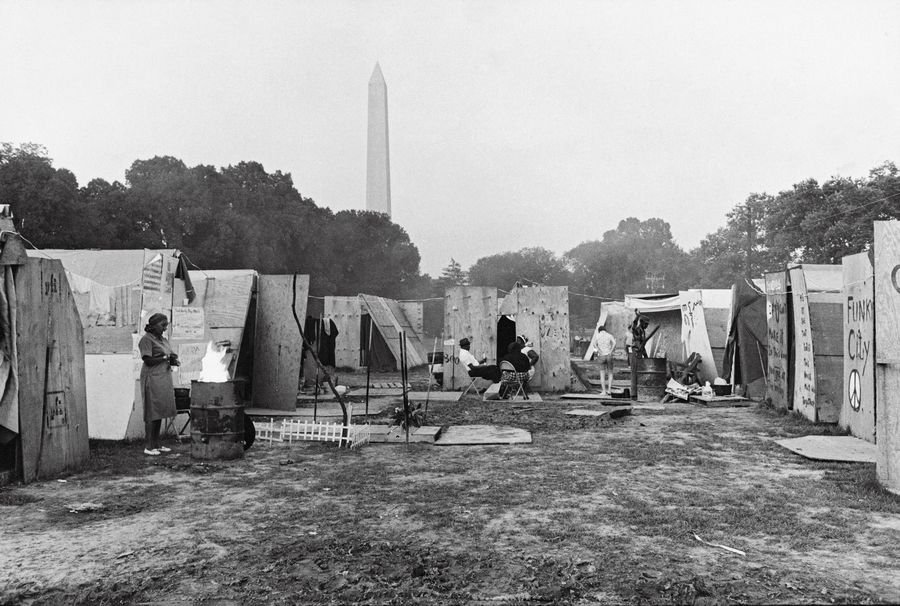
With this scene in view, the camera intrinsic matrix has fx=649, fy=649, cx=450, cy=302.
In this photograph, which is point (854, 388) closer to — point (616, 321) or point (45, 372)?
point (45, 372)

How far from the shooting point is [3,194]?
983 inches

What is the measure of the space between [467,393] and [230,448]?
839 centimetres

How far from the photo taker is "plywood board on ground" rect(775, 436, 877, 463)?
739cm

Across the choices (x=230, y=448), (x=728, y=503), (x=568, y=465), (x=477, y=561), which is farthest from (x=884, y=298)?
(x=230, y=448)

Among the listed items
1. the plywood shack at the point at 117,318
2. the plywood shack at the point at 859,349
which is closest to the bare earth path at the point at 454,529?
Result: the plywood shack at the point at 117,318

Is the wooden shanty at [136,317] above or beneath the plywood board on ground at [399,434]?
above

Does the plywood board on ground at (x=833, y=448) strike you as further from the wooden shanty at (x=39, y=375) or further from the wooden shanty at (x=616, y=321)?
the wooden shanty at (x=616, y=321)

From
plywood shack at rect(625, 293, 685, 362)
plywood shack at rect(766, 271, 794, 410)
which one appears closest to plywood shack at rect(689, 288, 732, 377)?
plywood shack at rect(625, 293, 685, 362)

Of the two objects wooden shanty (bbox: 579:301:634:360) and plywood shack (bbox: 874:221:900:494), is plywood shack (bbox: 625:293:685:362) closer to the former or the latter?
wooden shanty (bbox: 579:301:634:360)

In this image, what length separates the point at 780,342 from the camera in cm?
1192

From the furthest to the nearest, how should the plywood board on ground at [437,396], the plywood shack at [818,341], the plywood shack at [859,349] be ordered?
1. the plywood board on ground at [437,396]
2. the plywood shack at [818,341]
3. the plywood shack at [859,349]

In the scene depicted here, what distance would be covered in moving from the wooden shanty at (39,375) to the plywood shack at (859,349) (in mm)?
9517

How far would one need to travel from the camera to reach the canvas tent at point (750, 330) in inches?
558

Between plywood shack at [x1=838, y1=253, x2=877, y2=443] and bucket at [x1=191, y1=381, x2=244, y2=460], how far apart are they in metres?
7.87
